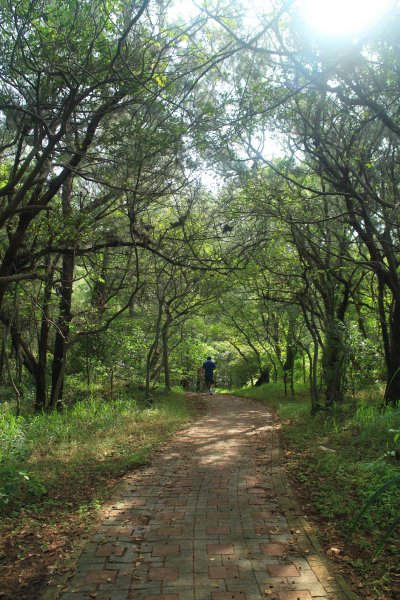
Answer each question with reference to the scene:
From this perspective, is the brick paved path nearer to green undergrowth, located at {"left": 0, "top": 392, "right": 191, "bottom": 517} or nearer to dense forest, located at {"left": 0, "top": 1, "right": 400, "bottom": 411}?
green undergrowth, located at {"left": 0, "top": 392, "right": 191, "bottom": 517}

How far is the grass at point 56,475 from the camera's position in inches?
149

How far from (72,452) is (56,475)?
1.08m

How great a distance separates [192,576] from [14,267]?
268 inches

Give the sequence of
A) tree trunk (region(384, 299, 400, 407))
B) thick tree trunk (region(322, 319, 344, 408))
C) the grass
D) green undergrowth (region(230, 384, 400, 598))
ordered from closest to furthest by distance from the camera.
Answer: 1. green undergrowth (region(230, 384, 400, 598))
2. the grass
3. tree trunk (region(384, 299, 400, 407))
4. thick tree trunk (region(322, 319, 344, 408))

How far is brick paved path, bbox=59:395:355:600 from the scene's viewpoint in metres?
3.21

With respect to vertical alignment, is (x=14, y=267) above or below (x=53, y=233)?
below

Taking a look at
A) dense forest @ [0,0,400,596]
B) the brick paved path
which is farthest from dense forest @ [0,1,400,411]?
the brick paved path

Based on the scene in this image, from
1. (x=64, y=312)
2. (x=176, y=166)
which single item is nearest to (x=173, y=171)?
(x=176, y=166)

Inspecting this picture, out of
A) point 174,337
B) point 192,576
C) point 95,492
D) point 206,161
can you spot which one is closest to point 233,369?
point 174,337

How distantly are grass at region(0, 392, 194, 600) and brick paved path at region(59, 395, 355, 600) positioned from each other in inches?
11.7

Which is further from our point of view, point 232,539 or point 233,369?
point 233,369

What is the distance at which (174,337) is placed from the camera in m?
20.5

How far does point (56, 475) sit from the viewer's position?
19.1 feet

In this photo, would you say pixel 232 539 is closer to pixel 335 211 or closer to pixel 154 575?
pixel 154 575
